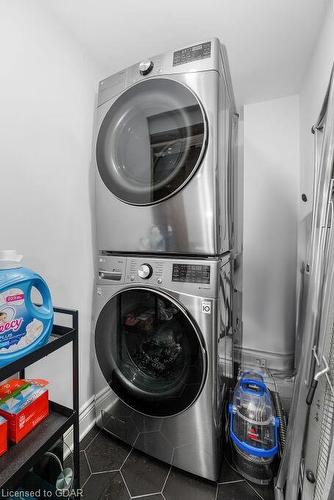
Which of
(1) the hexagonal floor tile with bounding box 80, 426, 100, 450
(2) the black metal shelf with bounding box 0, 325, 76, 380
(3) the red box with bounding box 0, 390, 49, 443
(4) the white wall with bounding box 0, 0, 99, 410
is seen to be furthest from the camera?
(1) the hexagonal floor tile with bounding box 80, 426, 100, 450

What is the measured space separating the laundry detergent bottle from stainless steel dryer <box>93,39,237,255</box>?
0.55 meters

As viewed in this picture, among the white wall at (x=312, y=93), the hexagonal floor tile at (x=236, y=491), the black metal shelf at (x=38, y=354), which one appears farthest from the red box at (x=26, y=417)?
the white wall at (x=312, y=93)

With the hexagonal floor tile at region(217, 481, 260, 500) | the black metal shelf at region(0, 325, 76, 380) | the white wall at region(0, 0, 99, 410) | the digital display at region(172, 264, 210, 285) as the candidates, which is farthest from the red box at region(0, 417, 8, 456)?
the hexagonal floor tile at region(217, 481, 260, 500)

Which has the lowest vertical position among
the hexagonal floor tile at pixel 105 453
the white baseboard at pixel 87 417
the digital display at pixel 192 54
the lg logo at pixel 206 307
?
the hexagonal floor tile at pixel 105 453

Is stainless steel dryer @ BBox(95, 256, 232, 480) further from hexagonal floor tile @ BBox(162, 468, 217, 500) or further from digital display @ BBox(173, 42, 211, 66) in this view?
digital display @ BBox(173, 42, 211, 66)

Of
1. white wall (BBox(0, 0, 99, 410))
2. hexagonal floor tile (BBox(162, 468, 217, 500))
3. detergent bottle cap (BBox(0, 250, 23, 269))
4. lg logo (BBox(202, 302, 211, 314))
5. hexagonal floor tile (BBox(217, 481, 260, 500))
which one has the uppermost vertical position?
white wall (BBox(0, 0, 99, 410))

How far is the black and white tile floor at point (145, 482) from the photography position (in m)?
1.02

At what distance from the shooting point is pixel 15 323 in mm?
662

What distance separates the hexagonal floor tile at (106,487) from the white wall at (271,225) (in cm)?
122

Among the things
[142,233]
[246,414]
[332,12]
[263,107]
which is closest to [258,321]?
[246,414]

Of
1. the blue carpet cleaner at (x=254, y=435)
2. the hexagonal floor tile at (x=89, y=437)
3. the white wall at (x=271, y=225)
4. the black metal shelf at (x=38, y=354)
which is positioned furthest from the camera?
the white wall at (x=271, y=225)

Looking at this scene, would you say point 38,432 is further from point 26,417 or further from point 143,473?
point 143,473

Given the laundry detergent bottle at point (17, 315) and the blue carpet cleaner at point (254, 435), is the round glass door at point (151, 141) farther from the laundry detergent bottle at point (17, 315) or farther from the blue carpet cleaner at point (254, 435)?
the blue carpet cleaner at point (254, 435)

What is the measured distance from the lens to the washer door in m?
1.01
